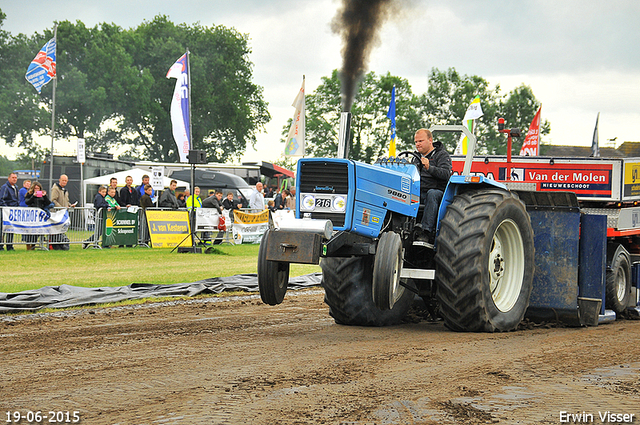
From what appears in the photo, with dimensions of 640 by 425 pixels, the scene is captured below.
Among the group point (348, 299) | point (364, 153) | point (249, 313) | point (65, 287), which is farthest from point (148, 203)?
point (364, 153)

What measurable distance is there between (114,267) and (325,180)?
9118 mm

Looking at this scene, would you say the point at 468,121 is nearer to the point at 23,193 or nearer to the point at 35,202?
the point at 35,202

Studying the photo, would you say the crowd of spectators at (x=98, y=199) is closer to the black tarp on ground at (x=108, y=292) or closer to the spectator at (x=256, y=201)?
the spectator at (x=256, y=201)

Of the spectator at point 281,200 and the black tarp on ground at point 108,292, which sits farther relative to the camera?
the spectator at point 281,200

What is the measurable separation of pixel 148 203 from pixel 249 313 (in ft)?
42.5

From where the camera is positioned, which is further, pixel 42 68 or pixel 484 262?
pixel 42 68

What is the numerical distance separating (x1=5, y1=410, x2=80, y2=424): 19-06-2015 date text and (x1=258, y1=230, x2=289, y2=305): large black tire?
2721mm

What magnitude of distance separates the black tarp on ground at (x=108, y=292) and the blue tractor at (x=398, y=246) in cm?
393

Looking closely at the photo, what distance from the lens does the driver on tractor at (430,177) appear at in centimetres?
739

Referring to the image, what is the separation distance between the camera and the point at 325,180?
6.89 meters

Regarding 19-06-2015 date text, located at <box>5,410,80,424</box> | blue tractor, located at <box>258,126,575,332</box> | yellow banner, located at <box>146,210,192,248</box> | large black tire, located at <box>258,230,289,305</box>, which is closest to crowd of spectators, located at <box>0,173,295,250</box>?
yellow banner, located at <box>146,210,192,248</box>

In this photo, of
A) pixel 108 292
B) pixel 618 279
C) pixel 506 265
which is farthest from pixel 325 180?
pixel 108 292

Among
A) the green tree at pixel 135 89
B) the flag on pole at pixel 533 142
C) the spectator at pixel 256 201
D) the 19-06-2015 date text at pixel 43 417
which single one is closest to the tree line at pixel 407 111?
A: the green tree at pixel 135 89

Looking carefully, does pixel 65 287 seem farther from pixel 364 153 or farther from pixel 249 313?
pixel 364 153
